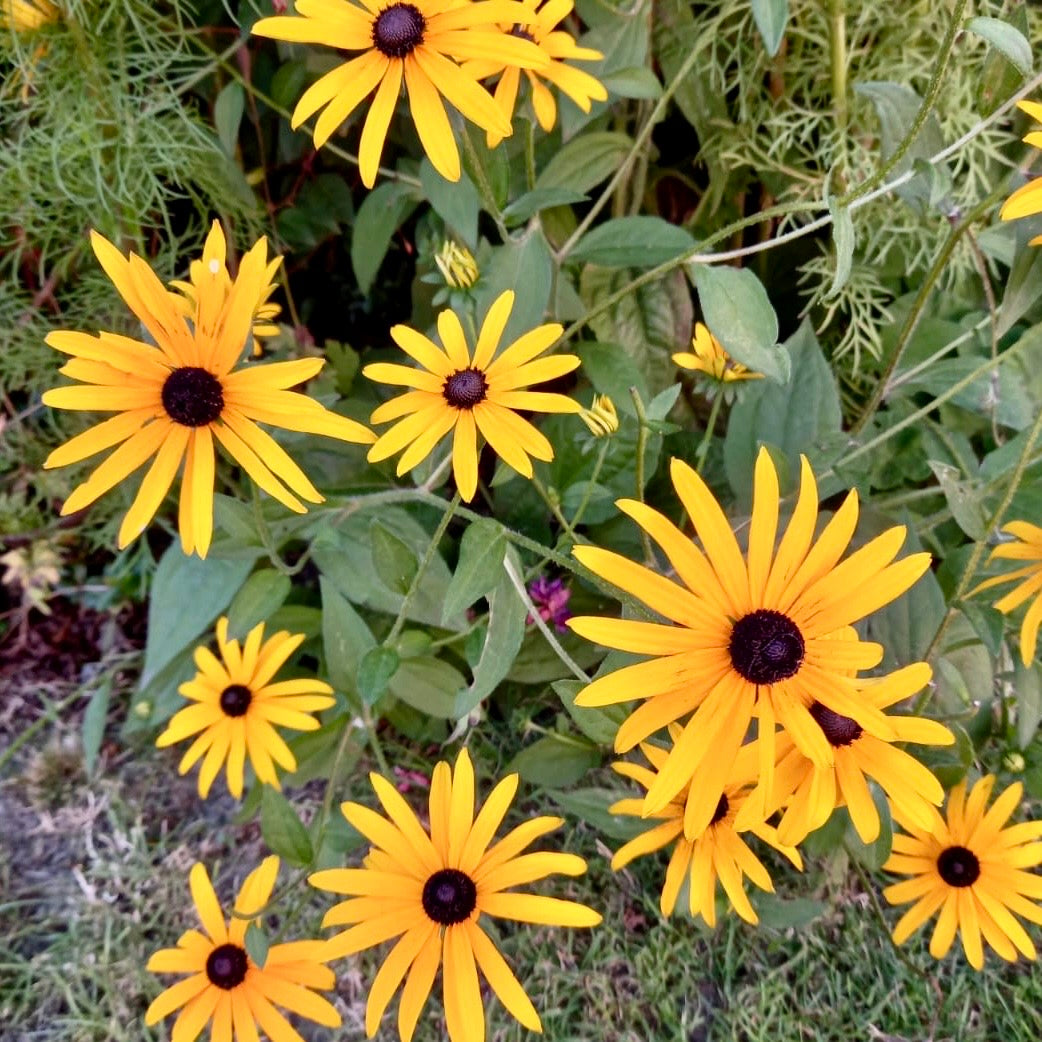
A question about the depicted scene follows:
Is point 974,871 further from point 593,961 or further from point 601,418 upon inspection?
point 601,418

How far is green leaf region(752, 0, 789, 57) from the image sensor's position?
2.00 ft

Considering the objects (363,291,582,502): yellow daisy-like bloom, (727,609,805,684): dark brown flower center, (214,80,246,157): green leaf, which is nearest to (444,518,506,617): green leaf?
(363,291,582,502): yellow daisy-like bloom

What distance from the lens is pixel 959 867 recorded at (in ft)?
2.46

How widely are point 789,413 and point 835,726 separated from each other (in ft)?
1.27

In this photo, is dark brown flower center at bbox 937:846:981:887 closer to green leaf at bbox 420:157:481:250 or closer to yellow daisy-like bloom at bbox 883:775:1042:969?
yellow daisy-like bloom at bbox 883:775:1042:969

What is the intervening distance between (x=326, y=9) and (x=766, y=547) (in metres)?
0.40

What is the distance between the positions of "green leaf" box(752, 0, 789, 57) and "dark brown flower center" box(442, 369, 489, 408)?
0.92 feet

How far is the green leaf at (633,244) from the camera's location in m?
0.76

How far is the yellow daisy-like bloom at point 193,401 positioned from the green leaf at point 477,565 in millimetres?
94

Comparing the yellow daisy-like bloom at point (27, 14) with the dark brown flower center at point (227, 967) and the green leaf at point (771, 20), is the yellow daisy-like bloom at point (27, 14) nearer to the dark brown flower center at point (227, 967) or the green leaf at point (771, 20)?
the green leaf at point (771, 20)

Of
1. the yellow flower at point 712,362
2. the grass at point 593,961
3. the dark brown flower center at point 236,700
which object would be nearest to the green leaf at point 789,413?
→ the yellow flower at point 712,362

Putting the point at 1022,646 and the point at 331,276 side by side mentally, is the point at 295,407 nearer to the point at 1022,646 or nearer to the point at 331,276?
the point at 1022,646

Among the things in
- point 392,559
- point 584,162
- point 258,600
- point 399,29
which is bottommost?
point 258,600

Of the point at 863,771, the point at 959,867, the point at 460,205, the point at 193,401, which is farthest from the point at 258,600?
the point at 959,867
